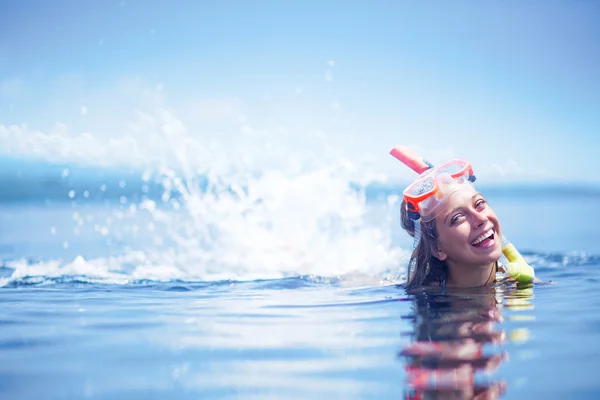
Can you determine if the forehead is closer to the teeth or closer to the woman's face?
the woman's face

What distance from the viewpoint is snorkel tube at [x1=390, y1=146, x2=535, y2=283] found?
4117mm

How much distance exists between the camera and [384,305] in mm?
3664

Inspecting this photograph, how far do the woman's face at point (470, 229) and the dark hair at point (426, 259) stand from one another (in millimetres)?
99

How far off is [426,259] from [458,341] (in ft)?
4.85

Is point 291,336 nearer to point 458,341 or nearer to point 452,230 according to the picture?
point 458,341

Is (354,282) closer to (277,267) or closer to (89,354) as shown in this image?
(277,267)

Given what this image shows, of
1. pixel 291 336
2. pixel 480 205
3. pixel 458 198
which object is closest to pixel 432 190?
pixel 458 198

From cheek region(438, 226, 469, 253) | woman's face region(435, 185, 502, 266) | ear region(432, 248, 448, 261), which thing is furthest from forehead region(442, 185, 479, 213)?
ear region(432, 248, 448, 261)

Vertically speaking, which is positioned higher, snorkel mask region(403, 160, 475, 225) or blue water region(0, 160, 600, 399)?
snorkel mask region(403, 160, 475, 225)

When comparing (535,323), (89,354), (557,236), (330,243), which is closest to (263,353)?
(89,354)

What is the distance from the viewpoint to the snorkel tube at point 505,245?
4117 millimetres

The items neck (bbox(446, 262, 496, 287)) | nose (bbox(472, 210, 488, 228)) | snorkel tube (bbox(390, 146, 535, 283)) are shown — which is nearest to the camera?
nose (bbox(472, 210, 488, 228))

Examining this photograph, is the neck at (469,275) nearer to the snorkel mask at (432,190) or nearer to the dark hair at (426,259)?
the dark hair at (426,259)

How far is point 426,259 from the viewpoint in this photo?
402 cm
